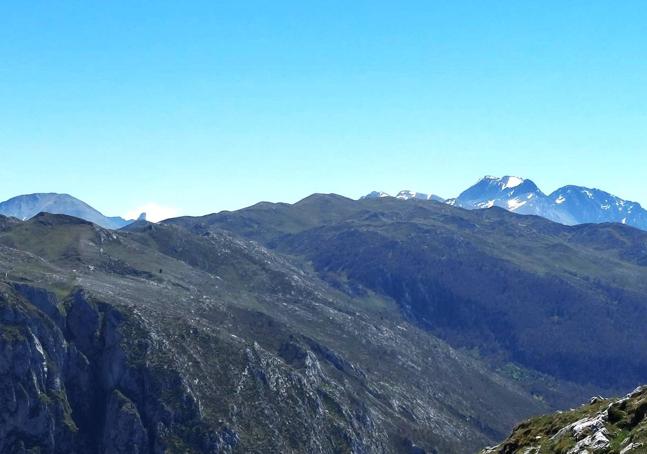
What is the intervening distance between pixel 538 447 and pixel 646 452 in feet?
70.2

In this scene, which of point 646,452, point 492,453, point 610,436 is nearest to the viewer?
point 646,452

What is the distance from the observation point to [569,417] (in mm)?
86875

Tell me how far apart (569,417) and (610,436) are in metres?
16.4

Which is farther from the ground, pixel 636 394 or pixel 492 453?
pixel 636 394

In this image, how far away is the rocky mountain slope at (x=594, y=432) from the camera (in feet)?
220

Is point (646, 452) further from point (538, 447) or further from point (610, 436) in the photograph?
point (538, 447)

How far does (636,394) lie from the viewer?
7962 cm

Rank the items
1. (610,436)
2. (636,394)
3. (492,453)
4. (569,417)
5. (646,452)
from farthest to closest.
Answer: (492,453), (569,417), (636,394), (610,436), (646,452)

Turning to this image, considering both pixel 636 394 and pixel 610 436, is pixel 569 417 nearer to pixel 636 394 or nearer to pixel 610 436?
pixel 636 394

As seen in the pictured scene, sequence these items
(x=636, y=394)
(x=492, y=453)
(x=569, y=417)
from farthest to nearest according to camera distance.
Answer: (x=492, y=453), (x=569, y=417), (x=636, y=394)

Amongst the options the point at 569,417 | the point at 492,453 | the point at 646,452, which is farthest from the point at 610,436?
the point at 492,453

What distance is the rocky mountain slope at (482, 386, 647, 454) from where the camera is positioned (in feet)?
220

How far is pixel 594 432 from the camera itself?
72938 mm

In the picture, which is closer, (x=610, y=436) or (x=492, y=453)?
(x=610, y=436)
